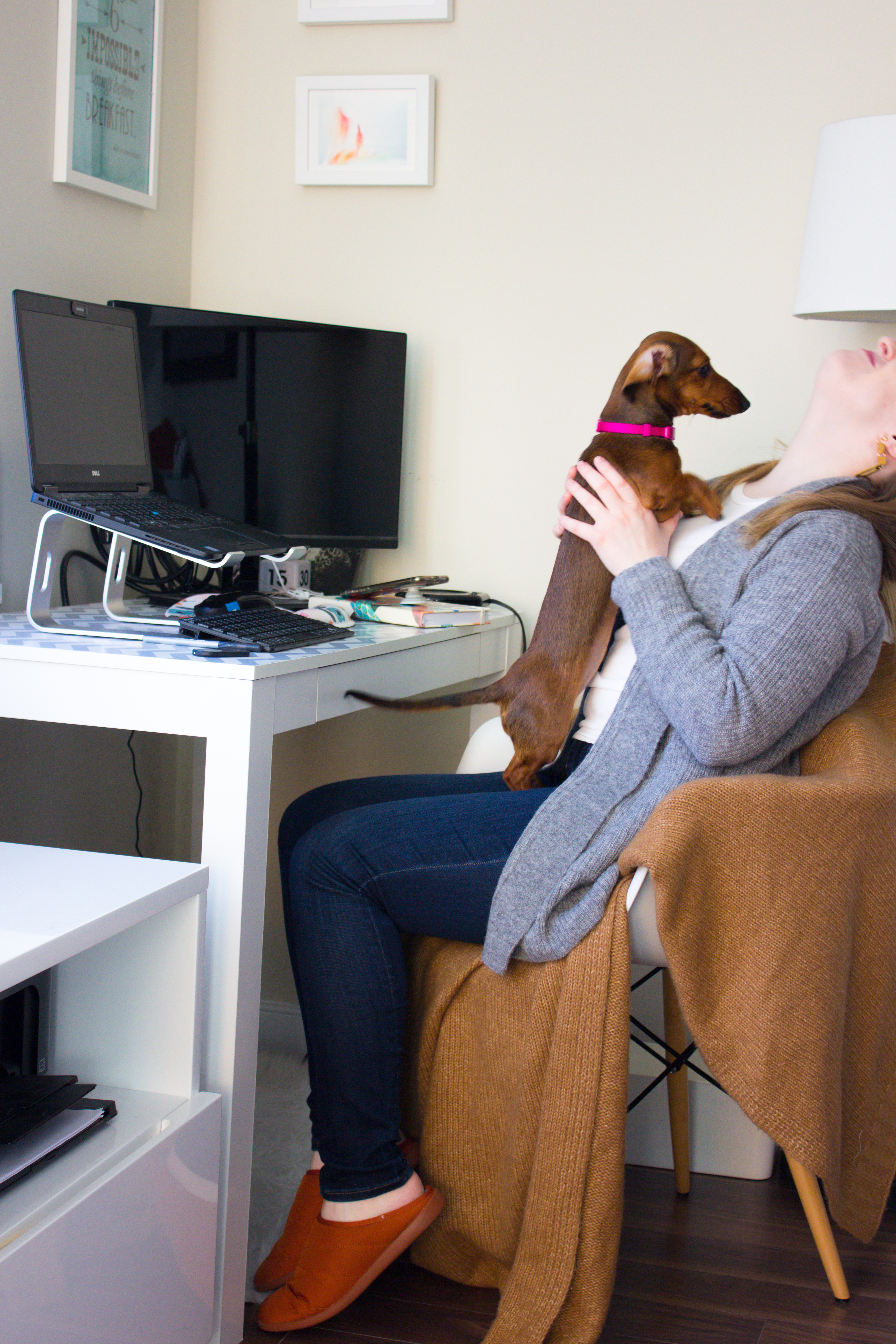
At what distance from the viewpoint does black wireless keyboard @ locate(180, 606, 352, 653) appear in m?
1.46

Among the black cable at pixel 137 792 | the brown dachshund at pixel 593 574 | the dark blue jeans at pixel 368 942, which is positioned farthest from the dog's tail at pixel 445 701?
the black cable at pixel 137 792

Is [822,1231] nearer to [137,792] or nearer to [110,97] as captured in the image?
[137,792]

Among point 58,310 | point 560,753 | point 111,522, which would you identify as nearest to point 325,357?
point 58,310

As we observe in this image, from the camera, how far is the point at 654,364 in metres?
1.70

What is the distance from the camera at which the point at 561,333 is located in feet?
7.57

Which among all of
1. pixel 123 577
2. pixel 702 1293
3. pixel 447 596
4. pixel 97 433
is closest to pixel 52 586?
pixel 123 577

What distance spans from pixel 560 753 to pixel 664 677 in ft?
1.08

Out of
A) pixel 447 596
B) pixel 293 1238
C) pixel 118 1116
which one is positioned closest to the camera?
pixel 118 1116

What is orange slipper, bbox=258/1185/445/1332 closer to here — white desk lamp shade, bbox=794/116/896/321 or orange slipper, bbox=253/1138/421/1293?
orange slipper, bbox=253/1138/421/1293

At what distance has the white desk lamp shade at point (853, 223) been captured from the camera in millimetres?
1801

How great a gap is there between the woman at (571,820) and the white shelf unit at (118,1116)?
0.57ft

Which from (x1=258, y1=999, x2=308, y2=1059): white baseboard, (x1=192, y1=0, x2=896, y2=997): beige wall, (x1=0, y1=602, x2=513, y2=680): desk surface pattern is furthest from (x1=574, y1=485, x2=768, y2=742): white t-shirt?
(x1=258, y1=999, x2=308, y2=1059): white baseboard

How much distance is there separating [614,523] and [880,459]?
37 centimetres

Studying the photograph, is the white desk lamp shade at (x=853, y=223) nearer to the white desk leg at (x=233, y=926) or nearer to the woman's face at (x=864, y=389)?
the woman's face at (x=864, y=389)
